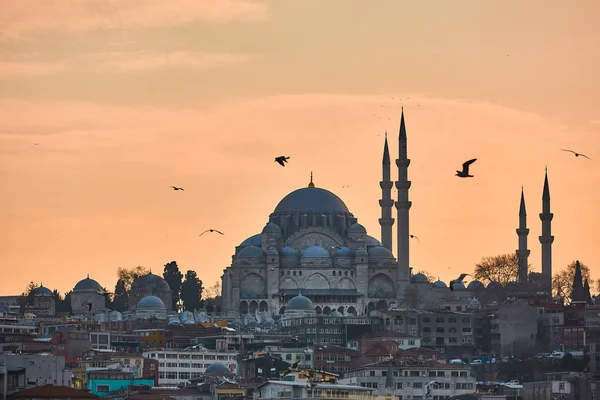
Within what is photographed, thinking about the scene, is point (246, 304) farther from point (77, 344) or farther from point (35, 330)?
point (77, 344)

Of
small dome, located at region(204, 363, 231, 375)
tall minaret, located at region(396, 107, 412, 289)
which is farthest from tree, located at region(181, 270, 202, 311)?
small dome, located at region(204, 363, 231, 375)

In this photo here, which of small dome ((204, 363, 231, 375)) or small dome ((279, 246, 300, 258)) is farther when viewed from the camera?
small dome ((279, 246, 300, 258))

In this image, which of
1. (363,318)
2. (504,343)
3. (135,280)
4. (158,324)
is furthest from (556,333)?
(135,280)

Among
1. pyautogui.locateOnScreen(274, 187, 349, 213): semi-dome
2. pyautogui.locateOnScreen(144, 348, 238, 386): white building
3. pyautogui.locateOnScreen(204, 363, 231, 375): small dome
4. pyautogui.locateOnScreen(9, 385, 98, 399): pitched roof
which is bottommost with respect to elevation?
pyautogui.locateOnScreen(9, 385, 98, 399): pitched roof

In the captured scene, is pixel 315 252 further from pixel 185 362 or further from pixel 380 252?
pixel 185 362

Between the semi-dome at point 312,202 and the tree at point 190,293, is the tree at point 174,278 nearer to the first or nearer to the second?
the tree at point 190,293

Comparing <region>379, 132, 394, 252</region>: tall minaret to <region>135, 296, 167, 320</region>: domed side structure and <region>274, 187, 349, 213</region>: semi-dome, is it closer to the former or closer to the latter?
<region>274, 187, 349, 213</region>: semi-dome

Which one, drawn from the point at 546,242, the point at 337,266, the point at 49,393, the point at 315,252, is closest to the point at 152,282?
the point at 315,252
